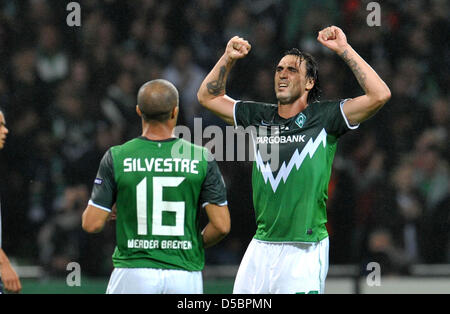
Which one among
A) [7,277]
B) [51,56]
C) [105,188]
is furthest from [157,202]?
[51,56]

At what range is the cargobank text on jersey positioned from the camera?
408cm

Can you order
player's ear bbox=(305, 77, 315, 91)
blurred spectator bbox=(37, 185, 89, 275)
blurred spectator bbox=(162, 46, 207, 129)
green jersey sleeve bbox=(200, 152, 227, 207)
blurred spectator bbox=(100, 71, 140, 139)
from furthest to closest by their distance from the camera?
1. blurred spectator bbox=(162, 46, 207, 129)
2. blurred spectator bbox=(100, 71, 140, 139)
3. blurred spectator bbox=(37, 185, 89, 275)
4. player's ear bbox=(305, 77, 315, 91)
5. green jersey sleeve bbox=(200, 152, 227, 207)

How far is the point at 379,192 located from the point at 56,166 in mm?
3396

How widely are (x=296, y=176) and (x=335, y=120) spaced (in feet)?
1.51

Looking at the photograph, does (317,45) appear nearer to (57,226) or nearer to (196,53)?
(196,53)

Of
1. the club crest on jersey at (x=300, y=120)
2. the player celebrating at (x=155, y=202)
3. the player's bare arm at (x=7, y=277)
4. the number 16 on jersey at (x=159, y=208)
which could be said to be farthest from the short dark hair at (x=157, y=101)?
the player's bare arm at (x=7, y=277)

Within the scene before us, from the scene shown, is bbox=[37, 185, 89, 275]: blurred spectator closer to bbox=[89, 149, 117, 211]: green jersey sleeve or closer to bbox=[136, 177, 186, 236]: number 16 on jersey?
bbox=[89, 149, 117, 211]: green jersey sleeve

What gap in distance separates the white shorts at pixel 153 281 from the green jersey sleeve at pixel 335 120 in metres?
1.48

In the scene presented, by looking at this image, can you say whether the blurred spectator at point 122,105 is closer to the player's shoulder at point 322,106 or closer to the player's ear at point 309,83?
the player's ear at point 309,83

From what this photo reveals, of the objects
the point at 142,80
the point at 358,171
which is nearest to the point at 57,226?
the point at 142,80

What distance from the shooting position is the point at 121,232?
4145 mm

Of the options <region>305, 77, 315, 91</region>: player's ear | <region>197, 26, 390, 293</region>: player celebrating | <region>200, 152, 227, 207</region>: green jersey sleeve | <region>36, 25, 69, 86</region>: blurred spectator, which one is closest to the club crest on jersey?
<region>197, 26, 390, 293</region>: player celebrating

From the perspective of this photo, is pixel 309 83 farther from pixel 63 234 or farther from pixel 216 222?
pixel 63 234

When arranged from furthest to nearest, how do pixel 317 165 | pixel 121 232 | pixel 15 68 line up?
pixel 15 68
pixel 317 165
pixel 121 232
